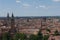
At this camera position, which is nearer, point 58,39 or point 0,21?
point 58,39

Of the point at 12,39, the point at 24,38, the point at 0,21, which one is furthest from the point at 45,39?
the point at 0,21

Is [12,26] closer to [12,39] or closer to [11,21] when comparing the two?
[11,21]

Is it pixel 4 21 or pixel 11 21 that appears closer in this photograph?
pixel 11 21

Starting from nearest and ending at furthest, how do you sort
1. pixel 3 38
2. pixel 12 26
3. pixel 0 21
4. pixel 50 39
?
1. pixel 3 38
2. pixel 50 39
3. pixel 12 26
4. pixel 0 21

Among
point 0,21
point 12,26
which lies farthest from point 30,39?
point 0,21

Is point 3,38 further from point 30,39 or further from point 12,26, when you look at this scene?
point 12,26

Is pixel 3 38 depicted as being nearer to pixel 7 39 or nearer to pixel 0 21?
pixel 7 39

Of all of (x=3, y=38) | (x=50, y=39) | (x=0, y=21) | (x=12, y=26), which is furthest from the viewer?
(x=0, y=21)

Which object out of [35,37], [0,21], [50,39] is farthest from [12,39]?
[0,21]

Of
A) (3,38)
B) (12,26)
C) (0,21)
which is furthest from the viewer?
(0,21)
